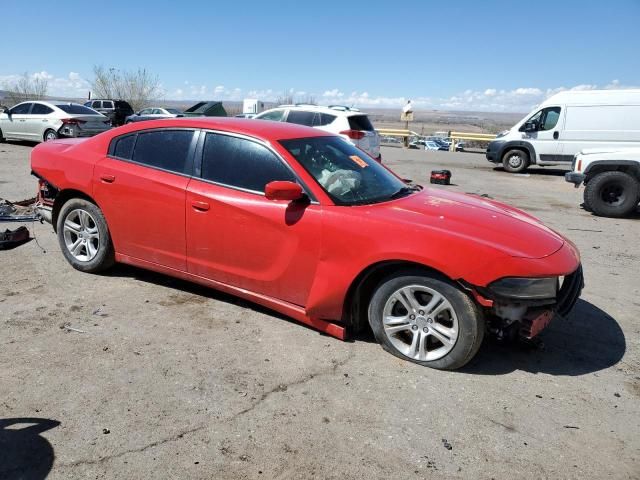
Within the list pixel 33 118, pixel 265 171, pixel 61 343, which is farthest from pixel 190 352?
pixel 33 118

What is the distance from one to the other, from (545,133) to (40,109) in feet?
51.8

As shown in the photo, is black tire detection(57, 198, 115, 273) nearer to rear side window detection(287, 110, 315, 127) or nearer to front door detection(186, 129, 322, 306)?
front door detection(186, 129, 322, 306)

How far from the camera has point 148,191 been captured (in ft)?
13.5

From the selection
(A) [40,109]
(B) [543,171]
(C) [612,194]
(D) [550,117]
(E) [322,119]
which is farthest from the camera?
(B) [543,171]

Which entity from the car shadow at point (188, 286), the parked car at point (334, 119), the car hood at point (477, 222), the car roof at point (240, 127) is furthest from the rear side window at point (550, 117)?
the car shadow at point (188, 286)

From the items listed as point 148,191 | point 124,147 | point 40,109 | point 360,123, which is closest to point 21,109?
point 40,109

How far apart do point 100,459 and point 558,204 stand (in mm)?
10078

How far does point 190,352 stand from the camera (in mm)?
3406

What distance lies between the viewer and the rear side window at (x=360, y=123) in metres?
12.2

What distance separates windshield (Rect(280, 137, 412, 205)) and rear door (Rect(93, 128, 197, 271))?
96 cm

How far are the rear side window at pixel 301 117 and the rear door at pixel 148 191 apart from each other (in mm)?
8331

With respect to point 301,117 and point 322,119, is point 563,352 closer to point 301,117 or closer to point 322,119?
point 322,119

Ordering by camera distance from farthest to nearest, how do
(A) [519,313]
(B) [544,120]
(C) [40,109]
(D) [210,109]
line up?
(D) [210,109] → (C) [40,109] → (B) [544,120] → (A) [519,313]

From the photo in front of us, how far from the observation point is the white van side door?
14484mm
